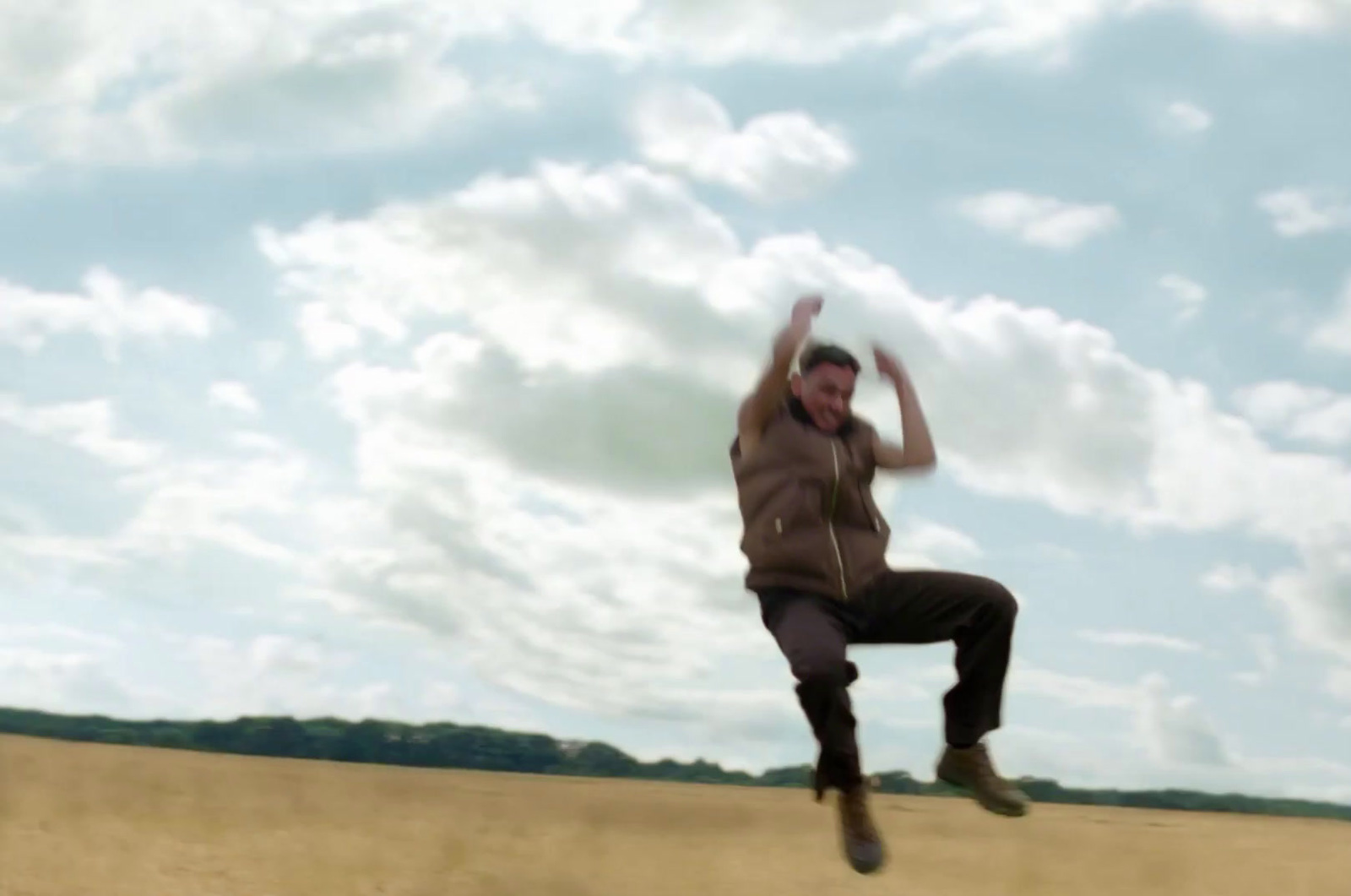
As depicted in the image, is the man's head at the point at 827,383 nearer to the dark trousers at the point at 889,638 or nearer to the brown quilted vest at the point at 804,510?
the brown quilted vest at the point at 804,510

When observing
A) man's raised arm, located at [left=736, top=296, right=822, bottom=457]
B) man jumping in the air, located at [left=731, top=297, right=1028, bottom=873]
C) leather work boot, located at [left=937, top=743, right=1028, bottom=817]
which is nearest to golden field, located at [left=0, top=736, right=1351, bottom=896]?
leather work boot, located at [left=937, top=743, right=1028, bottom=817]

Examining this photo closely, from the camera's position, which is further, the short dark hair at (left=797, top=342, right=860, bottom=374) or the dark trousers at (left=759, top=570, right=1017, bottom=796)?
the short dark hair at (left=797, top=342, right=860, bottom=374)

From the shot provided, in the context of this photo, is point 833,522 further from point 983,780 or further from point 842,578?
point 983,780

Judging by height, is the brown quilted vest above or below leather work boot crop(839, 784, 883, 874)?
above

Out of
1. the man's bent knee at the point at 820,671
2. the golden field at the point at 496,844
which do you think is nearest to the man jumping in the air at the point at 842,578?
the man's bent knee at the point at 820,671

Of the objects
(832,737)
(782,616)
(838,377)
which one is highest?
(838,377)

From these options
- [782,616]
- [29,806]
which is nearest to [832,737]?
[782,616]

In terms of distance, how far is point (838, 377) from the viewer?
7586 millimetres

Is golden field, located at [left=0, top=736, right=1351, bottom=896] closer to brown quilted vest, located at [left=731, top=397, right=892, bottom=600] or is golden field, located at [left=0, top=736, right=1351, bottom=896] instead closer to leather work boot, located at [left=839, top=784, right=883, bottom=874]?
leather work boot, located at [left=839, top=784, right=883, bottom=874]

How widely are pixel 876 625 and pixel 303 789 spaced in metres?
4.13

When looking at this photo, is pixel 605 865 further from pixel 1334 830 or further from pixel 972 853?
pixel 1334 830

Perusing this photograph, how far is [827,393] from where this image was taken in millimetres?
7609

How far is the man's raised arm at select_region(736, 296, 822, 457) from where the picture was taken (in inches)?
278

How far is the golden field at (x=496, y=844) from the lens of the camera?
8.17 m
